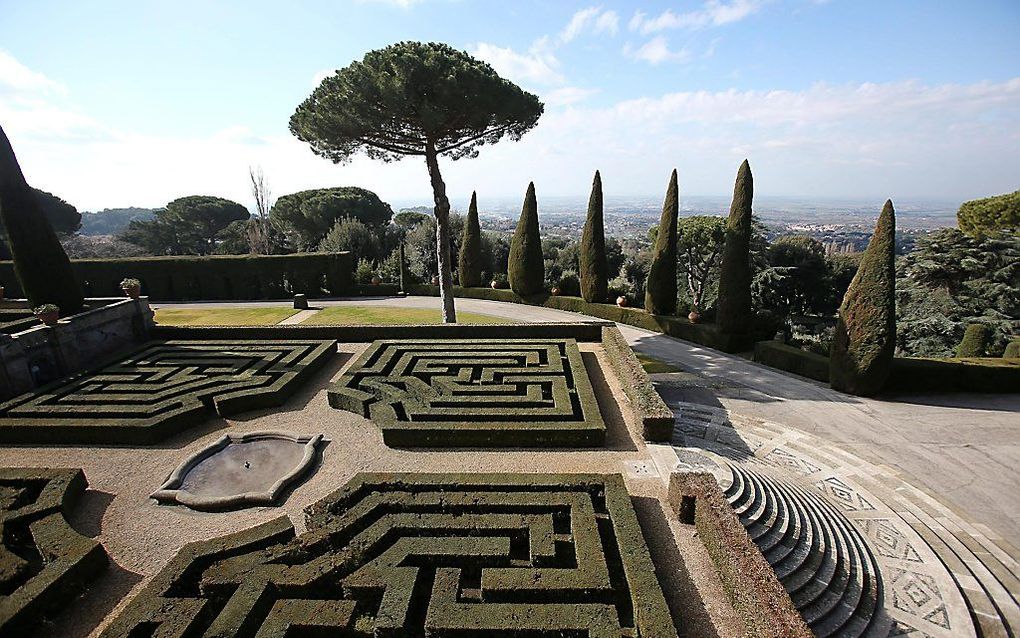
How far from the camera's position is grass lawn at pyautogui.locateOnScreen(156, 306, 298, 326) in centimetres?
2675

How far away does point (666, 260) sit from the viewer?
25.6 metres

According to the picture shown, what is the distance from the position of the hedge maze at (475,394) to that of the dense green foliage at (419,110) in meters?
7.83

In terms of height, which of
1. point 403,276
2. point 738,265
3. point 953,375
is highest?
point 738,265

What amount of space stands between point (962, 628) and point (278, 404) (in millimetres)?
16646

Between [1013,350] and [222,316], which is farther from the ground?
[222,316]

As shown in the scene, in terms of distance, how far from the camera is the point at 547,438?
36.2 ft

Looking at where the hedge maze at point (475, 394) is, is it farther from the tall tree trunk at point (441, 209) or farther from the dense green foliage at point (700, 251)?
the dense green foliage at point (700, 251)

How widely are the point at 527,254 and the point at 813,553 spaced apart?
25653 millimetres

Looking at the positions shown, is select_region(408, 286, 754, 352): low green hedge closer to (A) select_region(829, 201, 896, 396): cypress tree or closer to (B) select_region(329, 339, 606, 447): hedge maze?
(A) select_region(829, 201, 896, 396): cypress tree

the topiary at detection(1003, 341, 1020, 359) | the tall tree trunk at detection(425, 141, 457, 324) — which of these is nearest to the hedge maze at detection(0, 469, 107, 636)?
the tall tree trunk at detection(425, 141, 457, 324)

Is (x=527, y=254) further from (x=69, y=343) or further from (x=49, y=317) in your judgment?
(x=49, y=317)

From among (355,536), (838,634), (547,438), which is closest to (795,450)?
(838,634)

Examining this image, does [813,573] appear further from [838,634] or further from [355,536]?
[355,536]

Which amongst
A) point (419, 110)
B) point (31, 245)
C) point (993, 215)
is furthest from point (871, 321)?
point (31, 245)
